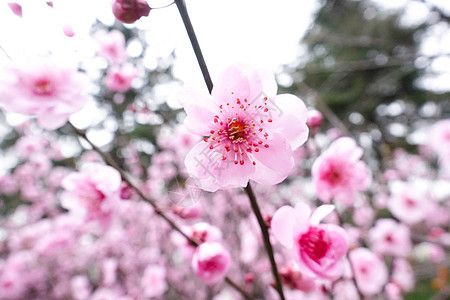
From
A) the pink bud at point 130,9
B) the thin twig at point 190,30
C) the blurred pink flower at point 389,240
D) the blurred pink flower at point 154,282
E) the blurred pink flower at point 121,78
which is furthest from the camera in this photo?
the blurred pink flower at point 389,240

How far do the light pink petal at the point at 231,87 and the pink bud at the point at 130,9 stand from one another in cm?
22

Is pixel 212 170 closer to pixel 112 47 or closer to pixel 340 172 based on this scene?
pixel 340 172

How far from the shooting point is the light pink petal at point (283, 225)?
25.5 inches

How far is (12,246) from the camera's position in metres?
3.36

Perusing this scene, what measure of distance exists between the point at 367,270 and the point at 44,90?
1693 millimetres

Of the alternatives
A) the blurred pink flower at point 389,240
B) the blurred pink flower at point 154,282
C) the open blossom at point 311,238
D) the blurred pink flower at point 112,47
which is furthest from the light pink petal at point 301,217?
the blurred pink flower at point 389,240

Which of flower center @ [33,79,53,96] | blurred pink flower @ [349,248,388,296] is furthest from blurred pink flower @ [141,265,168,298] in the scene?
flower center @ [33,79,53,96]

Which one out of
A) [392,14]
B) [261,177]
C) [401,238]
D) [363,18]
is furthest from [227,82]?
[392,14]

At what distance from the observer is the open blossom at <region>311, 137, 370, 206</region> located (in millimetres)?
922

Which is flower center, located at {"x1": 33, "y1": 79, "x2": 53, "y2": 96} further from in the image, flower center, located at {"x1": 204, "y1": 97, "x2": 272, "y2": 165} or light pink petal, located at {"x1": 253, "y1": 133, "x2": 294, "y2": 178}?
light pink petal, located at {"x1": 253, "y1": 133, "x2": 294, "y2": 178}

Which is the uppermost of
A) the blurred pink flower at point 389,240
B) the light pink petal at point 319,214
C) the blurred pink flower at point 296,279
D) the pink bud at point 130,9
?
the pink bud at point 130,9

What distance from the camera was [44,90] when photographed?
855 mm

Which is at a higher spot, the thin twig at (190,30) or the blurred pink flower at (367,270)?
the thin twig at (190,30)

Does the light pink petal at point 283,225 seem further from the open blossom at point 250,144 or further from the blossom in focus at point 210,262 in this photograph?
the blossom in focus at point 210,262
